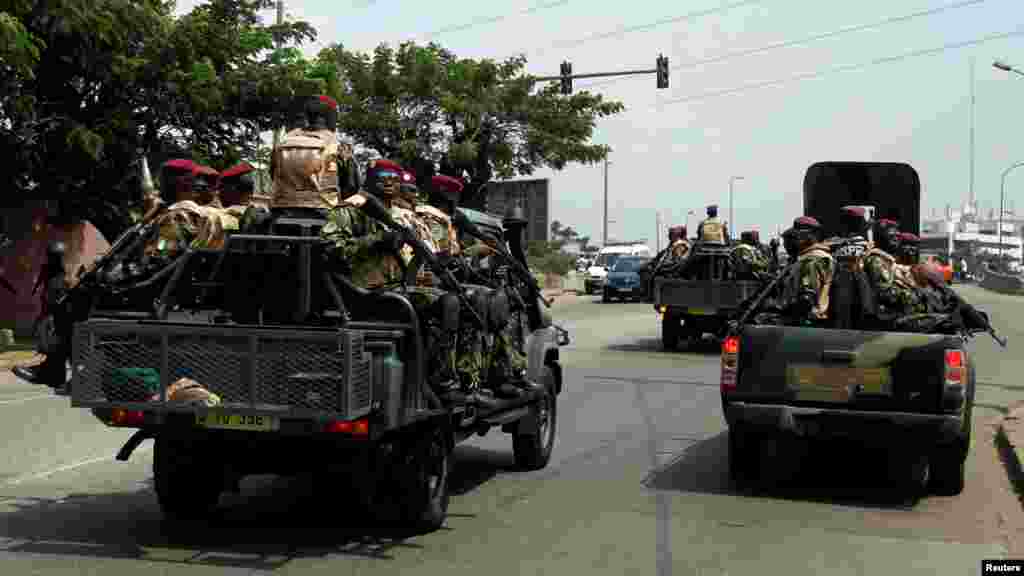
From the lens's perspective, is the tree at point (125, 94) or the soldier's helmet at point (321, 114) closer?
the soldier's helmet at point (321, 114)

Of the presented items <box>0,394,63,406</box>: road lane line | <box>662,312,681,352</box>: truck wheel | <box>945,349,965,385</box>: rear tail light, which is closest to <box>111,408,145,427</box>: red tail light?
<box>945,349,965,385</box>: rear tail light

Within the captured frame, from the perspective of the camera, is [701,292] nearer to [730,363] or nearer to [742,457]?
[742,457]

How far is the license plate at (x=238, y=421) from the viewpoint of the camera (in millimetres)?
6992

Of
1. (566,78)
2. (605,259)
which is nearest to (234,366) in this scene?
(566,78)

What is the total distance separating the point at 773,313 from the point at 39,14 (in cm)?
1403

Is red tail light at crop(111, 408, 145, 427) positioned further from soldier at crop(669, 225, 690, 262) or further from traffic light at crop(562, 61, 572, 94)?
traffic light at crop(562, 61, 572, 94)

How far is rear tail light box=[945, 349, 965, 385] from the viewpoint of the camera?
8945 millimetres

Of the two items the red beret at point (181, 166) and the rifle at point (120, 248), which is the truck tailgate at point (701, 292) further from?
the rifle at point (120, 248)

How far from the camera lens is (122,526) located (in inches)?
316

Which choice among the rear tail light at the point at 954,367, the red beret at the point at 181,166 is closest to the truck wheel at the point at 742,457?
the rear tail light at the point at 954,367

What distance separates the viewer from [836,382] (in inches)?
359

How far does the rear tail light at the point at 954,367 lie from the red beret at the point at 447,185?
352cm

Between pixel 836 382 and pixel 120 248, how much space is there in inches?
188

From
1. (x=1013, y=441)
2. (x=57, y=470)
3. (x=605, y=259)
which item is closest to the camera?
(x=57, y=470)
